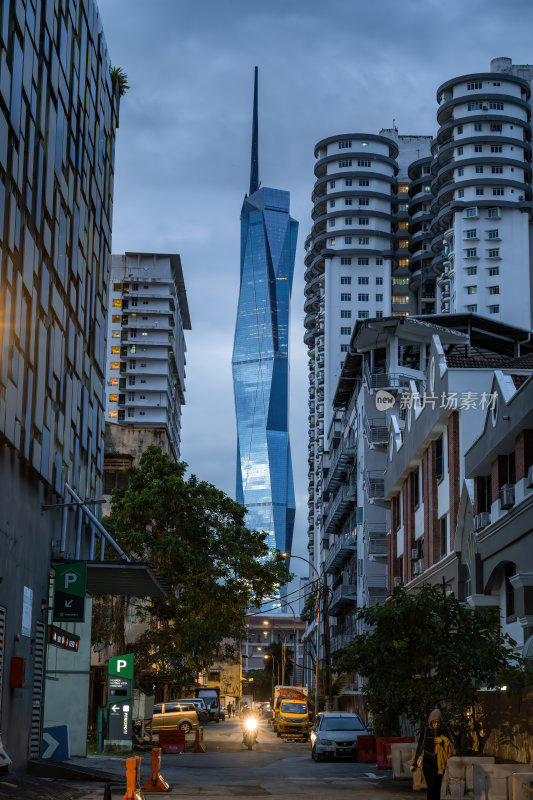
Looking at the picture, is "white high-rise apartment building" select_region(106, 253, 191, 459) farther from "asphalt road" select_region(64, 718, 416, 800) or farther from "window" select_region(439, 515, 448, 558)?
"asphalt road" select_region(64, 718, 416, 800)

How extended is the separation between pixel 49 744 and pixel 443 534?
62.0 ft

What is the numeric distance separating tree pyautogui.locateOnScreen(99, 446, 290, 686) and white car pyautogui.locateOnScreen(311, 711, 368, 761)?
35.3ft

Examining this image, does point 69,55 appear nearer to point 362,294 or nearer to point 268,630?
point 362,294

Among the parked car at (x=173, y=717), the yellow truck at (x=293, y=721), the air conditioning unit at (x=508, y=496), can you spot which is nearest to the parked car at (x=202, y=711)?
the yellow truck at (x=293, y=721)

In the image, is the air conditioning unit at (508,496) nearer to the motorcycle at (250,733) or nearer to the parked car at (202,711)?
the motorcycle at (250,733)

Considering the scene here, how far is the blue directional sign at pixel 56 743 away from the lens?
2614 cm

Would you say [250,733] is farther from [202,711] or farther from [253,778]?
[202,711]

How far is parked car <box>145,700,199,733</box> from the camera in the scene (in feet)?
164

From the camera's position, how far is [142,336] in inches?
5935

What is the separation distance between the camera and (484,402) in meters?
36.9

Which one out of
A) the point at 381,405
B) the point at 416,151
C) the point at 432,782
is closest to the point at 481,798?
the point at 432,782

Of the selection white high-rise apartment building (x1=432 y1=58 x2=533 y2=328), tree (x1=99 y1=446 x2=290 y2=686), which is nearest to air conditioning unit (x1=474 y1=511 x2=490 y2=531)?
tree (x1=99 y1=446 x2=290 y2=686)

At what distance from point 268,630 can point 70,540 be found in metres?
173

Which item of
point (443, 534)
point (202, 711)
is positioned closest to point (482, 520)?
point (443, 534)
